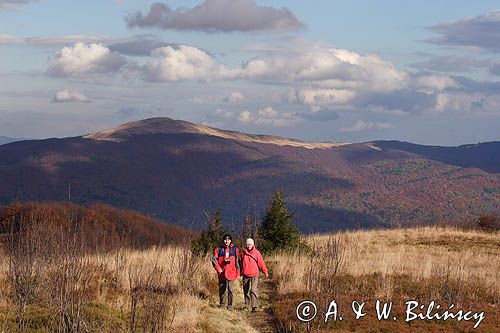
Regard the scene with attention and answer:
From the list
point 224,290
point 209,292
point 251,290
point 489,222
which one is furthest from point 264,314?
point 489,222

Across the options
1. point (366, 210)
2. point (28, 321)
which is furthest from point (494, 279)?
point (366, 210)

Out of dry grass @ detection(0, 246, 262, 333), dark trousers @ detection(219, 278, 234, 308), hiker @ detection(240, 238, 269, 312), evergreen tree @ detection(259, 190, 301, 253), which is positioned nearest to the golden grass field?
dry grass @ detection(0, 246, 262, 333)

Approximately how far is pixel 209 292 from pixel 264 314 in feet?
6.91

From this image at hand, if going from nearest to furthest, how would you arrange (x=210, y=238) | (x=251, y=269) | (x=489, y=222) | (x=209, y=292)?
(x=251, y=269)
(x=209, y=292)
(x=210, y=238)
(x=489, y=222)

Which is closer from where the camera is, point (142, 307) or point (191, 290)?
point (142, 307)

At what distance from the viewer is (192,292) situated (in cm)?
1438

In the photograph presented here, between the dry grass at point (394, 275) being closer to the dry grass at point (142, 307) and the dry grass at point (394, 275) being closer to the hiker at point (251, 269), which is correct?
the hiker at point (251, 269)

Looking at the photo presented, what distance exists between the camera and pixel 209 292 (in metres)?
15.4

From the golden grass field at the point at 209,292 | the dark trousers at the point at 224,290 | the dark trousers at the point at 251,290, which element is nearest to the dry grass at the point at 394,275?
the golden grass field at the point at 209,292

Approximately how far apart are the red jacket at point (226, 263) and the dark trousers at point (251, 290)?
0.32 m

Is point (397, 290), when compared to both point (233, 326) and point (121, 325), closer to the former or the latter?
point (233, 326)

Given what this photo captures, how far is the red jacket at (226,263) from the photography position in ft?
46.0

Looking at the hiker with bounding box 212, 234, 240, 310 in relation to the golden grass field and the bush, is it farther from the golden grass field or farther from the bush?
the bush

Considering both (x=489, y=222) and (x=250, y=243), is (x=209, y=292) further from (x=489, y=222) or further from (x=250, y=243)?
(x=489, y=222)
